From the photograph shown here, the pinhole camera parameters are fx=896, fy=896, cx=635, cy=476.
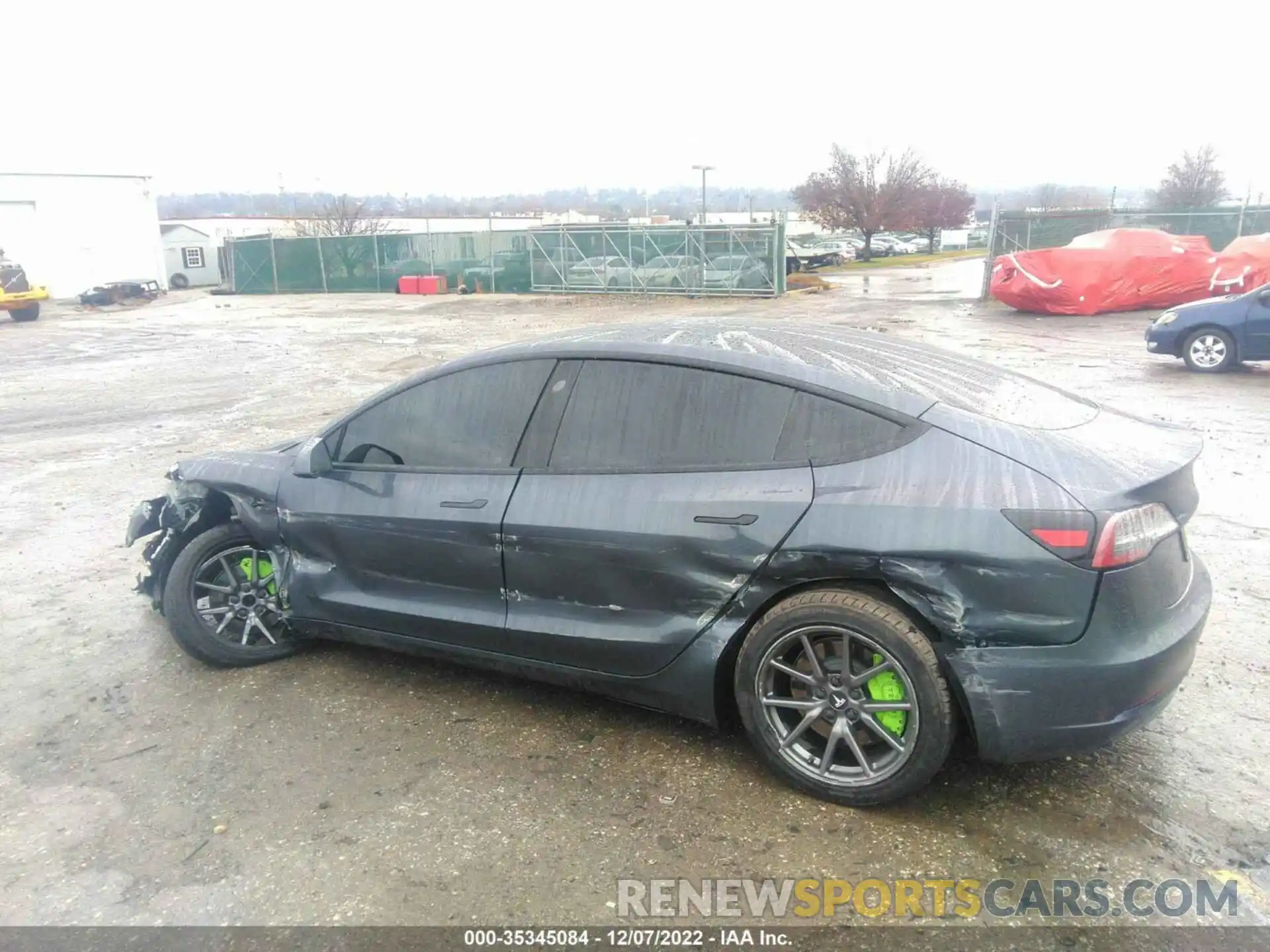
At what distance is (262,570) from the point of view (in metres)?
4.30

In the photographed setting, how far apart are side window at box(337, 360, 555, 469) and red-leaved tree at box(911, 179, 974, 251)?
5146 centimetres

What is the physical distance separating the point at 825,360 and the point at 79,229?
154 ft

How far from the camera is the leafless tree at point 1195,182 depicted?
50.4 m

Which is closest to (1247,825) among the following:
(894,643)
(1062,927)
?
(1062,927)

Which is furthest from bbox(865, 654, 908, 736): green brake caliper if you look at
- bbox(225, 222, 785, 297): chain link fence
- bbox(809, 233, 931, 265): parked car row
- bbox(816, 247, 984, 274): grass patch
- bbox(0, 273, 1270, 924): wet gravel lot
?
bbox(809, 233, 931, 265): parked car row

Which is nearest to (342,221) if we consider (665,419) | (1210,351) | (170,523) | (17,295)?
(17,295)

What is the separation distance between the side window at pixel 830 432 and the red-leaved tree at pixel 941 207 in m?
51.7

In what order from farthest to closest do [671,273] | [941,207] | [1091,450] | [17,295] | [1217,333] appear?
[941,207]
[671,273]
[17,295]
[1217,333]
[1091,450]

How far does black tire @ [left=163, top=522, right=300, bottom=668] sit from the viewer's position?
13.6ft

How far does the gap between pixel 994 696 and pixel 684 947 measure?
3.94 feet

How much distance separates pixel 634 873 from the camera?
2.79 meters

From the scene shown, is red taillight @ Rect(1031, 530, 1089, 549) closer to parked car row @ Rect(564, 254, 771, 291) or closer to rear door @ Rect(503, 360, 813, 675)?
rear door @ Rect(503, 360, 813, 675)

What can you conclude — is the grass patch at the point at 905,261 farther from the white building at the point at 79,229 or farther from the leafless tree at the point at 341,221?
the white building at the point at 79,229

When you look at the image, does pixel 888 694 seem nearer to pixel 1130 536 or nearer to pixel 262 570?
pixel 1130 536
